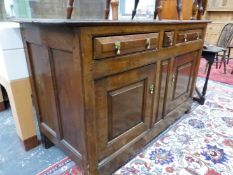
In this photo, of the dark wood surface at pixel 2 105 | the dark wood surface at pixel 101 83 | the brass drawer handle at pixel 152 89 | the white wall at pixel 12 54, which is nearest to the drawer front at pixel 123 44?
the dark wood surface at pixel 101 83

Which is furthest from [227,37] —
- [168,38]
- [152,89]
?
[152,89]

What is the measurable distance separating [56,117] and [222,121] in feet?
5.01

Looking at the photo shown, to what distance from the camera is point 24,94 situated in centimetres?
121

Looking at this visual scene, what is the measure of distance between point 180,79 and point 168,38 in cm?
47

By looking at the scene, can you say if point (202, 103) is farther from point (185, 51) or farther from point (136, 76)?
point (136, 76)

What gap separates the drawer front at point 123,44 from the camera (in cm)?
76

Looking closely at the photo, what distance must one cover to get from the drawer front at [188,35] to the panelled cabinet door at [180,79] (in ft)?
0.40

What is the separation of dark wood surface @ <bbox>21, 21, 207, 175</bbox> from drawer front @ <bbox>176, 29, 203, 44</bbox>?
0.02m

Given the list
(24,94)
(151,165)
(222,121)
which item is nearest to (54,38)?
(24,94)

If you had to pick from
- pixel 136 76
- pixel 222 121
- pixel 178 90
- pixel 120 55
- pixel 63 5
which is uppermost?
pixel 63 5

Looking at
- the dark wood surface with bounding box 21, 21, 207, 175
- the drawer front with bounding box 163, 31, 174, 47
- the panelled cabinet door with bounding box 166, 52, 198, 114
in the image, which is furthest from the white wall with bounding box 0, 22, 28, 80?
the panelled cabinet door with bounding box 166, 52, 198, 114

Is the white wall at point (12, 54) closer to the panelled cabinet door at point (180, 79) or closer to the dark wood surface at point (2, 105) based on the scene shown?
the dark wood surface at point (2, 105)

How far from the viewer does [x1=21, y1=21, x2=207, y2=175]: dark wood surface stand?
30.1 inches

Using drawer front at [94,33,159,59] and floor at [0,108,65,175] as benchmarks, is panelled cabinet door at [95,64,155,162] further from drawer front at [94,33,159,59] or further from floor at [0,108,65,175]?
floor at [0,108,65,175]
